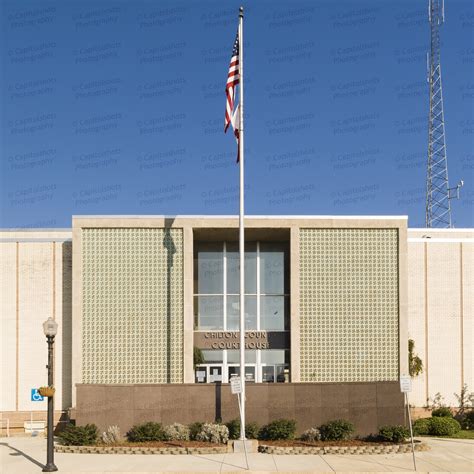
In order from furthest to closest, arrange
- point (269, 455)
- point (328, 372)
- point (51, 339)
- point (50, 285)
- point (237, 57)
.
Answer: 1. point (50, 285)
2. point (328, 372)
3. point (237, 57)
4. point (269, 455)
5. point (51, 339)

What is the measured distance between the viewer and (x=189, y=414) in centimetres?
2731

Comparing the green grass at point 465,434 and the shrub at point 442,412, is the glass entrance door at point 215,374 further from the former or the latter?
the green grass at point 465,434

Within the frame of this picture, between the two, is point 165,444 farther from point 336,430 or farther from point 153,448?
point 336,430

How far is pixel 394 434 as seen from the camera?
2562cm

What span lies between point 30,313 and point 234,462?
1435cm

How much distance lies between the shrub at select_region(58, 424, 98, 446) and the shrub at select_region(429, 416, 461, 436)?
15.0 m

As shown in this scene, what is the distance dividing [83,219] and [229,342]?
29.7 feet

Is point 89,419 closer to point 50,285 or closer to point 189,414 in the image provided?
point 189,414

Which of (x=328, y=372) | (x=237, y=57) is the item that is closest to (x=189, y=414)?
(x=328, y=372)

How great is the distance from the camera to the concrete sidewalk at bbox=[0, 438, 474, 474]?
2120 cm

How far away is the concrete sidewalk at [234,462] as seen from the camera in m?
21.2

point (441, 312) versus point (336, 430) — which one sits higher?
point (441, 312)

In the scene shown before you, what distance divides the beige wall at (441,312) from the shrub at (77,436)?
16452mm

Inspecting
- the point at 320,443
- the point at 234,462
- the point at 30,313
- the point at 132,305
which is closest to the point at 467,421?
the point at 320,443
